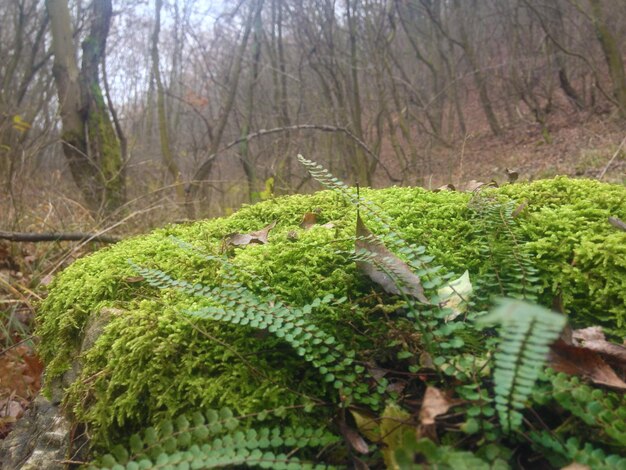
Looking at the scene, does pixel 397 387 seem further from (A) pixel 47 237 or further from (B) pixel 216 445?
(A) pixel 47 237

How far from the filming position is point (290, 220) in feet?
7.34

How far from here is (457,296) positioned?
4.28ft

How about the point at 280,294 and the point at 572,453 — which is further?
the point at 280,294

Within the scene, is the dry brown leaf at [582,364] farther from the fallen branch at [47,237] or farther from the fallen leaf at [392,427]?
the fallen branch at [47,237]

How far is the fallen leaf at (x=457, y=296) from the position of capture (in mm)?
1233

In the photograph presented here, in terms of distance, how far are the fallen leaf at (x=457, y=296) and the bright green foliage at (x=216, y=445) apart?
0.46m

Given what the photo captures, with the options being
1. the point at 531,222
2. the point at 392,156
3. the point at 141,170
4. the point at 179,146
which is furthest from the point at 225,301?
the point at 392,156

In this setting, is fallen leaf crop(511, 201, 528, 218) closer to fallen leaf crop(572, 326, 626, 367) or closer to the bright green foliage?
fallen leaf crop(572, 326, 626, 367)

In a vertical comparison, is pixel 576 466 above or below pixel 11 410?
above

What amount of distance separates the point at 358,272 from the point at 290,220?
84 cm

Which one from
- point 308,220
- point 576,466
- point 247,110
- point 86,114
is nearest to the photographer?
point 576,466

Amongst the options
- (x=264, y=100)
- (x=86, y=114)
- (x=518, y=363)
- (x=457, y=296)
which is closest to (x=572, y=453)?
(x=518, y=363)

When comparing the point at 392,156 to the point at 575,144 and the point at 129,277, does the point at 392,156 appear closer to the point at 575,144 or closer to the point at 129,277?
the point at 575,144

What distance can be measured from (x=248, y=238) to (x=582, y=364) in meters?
1.34
